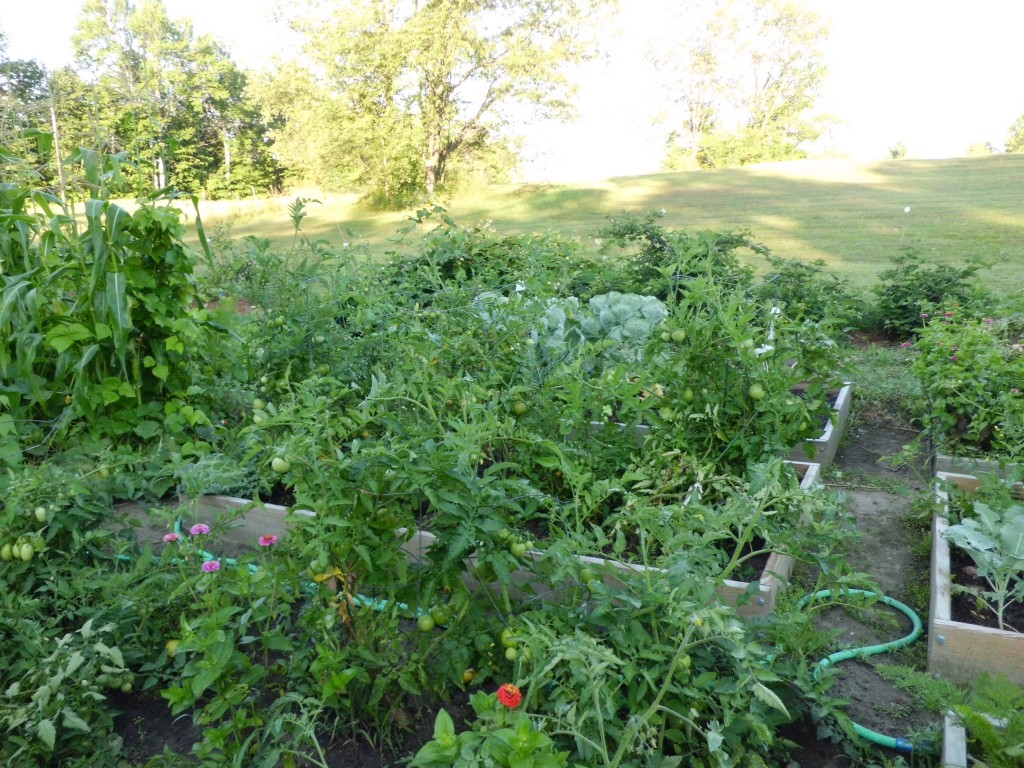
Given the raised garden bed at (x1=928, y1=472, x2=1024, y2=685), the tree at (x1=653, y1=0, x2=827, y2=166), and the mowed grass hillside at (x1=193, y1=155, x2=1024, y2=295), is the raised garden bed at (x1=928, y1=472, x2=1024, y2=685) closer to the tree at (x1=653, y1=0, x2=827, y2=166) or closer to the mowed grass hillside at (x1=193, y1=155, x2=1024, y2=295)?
the mowed grass hillside at (x1=193, y1=155, x2=1024, y2=295)

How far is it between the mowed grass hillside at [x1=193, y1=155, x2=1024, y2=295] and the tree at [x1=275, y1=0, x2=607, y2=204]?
189 centimetres

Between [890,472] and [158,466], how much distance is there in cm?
359

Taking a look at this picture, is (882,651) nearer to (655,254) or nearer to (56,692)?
(56,692)

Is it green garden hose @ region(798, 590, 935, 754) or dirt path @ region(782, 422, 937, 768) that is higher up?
green garden hose @ region(798, 590, 935, 754)

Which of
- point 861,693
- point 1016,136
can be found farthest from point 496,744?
point 1016,136

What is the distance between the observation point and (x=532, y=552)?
228 cm

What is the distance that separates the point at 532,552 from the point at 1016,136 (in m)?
62.8

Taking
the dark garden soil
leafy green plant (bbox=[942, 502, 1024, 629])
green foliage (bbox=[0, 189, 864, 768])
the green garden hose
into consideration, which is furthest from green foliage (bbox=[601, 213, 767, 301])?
the green garden hose

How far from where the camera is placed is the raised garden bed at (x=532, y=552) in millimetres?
1879

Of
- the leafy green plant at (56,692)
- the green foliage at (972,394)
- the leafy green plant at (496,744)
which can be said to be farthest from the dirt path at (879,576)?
the leafy green plant at (56,692)

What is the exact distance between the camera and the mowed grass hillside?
11.0 metres

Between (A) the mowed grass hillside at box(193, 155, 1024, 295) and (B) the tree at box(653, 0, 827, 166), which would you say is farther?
(B) the tree at box(653, 0, 827, 166)

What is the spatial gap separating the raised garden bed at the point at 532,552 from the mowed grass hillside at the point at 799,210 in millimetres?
7013

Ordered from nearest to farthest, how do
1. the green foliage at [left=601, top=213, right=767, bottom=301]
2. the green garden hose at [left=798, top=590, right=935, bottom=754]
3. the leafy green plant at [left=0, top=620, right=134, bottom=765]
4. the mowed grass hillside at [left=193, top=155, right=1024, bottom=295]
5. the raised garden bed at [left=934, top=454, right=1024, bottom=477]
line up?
the leafy green plant at [left=0, top=620, right=134, bottom=765] < the green garden hose at [left=798, top=590, right=935, bottom=754] < the raised garden bed at [left=934, top=454, right=1024, bottom=477] < the green foliage at [left=601, top=213, right=767, bottom=301] < the mowed grass hillside at [left=193, top=155, right=1024, bottom=295]
